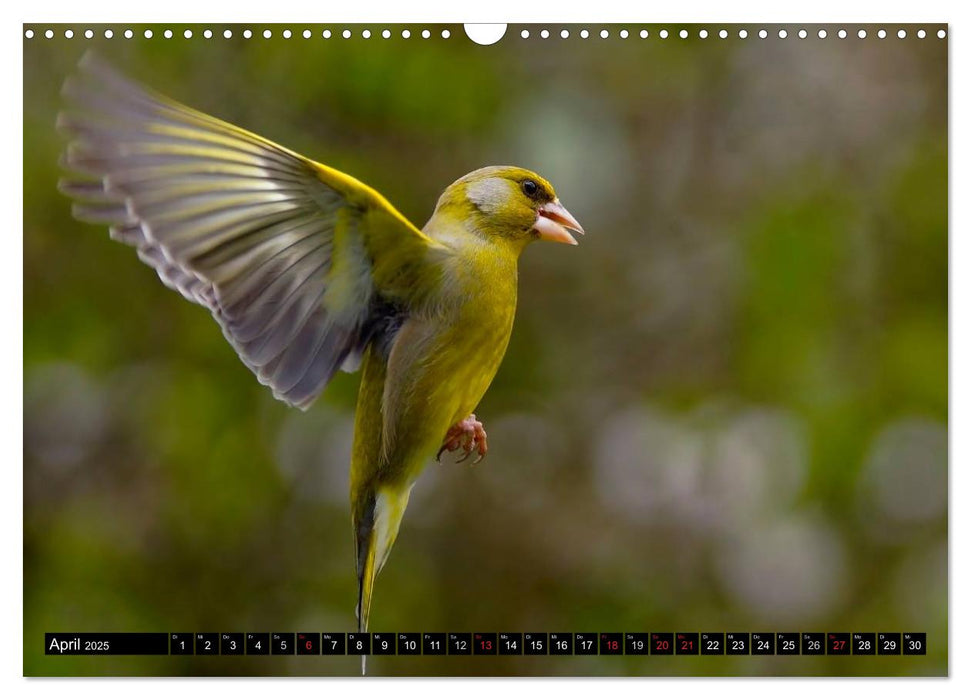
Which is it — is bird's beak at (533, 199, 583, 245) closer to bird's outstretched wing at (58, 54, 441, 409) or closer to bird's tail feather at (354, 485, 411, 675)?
bird's outstretched wing at (58, 54, 441, 409)

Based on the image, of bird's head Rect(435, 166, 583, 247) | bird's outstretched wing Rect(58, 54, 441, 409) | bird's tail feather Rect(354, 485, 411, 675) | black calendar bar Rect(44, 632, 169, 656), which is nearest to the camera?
bird's outstretched wing Rect(58, 54, 441, 409)

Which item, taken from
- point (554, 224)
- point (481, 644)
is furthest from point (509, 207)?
point (481, 644)

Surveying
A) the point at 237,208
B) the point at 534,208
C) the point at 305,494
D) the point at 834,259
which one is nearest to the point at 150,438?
the point at 305,494

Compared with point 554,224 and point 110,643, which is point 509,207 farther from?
point 110,643

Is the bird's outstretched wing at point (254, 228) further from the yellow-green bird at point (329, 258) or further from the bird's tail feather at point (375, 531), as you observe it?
the bird's tail feather at point (375, 531)

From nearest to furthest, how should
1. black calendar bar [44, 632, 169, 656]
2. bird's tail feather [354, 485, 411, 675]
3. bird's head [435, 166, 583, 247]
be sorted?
bird's head [435, 166, 583, 247]
bird's tail feather [354, 485, 411, 675]
black calendar bar [44, 632, 169, 656]

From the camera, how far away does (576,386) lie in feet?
12.1

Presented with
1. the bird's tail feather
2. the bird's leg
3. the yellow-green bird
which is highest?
the yellow-green bird

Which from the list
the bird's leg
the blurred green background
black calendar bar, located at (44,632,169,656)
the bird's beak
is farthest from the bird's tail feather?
the bird's beak

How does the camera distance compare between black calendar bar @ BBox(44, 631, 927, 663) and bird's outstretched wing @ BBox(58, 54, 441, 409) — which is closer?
bird's outstretched wing @ BBox(58, 54, 441, 409)

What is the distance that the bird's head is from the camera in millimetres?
2883

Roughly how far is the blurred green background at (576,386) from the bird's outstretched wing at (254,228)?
394mm

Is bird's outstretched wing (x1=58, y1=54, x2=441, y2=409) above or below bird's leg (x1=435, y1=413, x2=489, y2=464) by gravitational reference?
above

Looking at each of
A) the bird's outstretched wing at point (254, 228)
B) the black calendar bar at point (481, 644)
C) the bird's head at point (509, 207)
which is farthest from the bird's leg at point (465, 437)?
the black calendar bar at point (481, 644)
